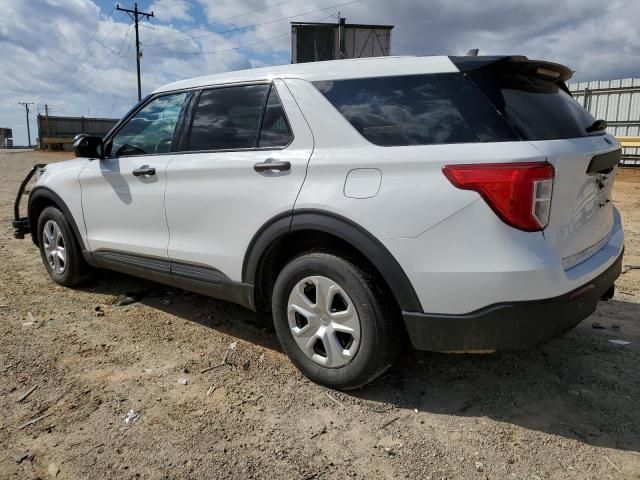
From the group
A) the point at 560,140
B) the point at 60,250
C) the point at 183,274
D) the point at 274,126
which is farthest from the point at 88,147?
the point at 560,140

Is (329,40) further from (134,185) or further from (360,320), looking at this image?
(360,320)

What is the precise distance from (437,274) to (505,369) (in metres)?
1.17

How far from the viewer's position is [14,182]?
15617 millimetres

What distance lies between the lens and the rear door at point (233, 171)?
2.99 metres

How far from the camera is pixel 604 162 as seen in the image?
2.68 m

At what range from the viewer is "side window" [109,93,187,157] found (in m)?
3.82

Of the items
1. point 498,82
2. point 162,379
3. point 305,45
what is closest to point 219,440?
point 162,379

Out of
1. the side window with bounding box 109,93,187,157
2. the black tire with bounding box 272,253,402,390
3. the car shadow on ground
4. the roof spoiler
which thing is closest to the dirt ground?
the car shadow on ground

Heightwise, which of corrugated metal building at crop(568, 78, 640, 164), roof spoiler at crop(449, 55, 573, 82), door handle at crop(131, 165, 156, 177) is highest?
corrugated metal building at crop(568, 78, 640, 164)

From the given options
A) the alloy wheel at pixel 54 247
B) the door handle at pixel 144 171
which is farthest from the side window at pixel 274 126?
the alloy wheel at pixel 54 247

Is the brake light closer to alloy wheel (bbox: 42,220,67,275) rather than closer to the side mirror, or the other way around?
the side mirror

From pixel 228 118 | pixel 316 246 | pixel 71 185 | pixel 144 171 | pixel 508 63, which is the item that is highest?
pixel 508 63

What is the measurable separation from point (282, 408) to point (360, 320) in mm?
664

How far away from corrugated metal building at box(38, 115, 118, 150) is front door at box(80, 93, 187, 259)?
41141mm
